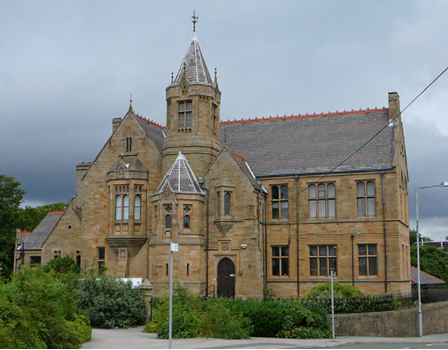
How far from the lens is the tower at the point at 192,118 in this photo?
3838cm

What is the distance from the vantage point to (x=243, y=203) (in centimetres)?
3631

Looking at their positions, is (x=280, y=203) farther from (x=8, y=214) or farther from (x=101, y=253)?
(x=8, y=214)

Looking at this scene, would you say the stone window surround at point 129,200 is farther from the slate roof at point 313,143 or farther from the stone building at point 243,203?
the slate roof at point 313,143

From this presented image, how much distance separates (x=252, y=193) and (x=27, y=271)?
48.3 ft

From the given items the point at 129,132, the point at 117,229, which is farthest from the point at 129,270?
the point at 129,132

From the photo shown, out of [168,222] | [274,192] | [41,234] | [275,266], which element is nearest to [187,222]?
[168,222]

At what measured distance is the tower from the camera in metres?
38.4

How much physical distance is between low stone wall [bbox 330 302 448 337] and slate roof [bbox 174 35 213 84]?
19054 millimetres

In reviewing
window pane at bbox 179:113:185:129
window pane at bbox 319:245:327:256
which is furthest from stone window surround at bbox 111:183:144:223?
window pane at bbox 319:245:327:256

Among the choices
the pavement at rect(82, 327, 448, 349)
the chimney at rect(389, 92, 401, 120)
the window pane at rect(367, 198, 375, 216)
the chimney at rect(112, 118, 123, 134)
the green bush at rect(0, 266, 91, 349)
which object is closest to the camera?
the green bush at rect(0, 266, 91, 349)

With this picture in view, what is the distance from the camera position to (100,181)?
4131 centimetres

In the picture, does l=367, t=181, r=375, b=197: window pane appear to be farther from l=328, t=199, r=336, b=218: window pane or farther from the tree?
the tree

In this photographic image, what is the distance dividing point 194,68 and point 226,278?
14414 mm

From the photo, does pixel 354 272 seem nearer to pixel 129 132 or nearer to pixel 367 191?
pixel 367 191
